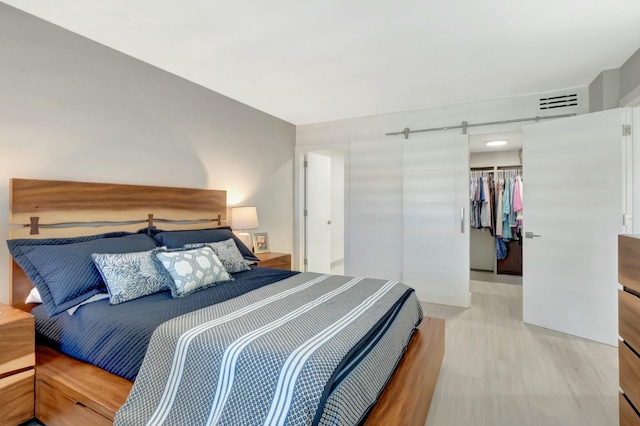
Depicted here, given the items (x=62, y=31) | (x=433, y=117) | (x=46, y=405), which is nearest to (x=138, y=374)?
(x=46, y=405)

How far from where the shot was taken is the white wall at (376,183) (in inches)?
165

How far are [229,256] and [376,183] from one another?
2.39 m

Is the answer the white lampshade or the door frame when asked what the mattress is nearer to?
the white lampshade

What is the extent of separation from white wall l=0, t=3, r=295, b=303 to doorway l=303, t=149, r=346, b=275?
1277 mm

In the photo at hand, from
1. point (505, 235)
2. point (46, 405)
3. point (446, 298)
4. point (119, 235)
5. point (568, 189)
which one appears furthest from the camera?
point (505, 235)

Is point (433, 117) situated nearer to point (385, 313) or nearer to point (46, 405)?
point (385, 313)

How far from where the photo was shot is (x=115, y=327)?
159 cm

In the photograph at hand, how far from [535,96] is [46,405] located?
4.68m

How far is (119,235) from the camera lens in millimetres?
2459

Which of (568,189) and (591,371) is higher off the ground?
(568,189)

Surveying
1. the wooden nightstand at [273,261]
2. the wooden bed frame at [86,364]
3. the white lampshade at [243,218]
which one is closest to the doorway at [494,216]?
the wooden nightstand at [273,261]

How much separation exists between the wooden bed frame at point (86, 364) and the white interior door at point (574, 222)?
1509 millimetres

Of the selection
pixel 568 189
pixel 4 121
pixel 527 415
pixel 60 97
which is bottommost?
pixel 527 415

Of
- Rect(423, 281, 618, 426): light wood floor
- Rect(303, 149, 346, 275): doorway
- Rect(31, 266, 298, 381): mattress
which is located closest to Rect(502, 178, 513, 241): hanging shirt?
Rect(423, 281, 618, 426): light wood floor
